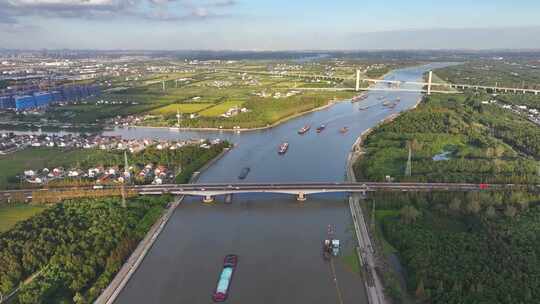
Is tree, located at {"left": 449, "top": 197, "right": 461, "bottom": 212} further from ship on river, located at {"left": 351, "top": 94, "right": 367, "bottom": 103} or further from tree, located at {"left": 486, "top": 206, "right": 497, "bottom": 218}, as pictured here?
ship on river, located at {"left": 351, "top": 94, "right": 367, "bottom": 103}

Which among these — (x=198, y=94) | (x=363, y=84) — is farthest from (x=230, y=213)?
(x=363, y=84)

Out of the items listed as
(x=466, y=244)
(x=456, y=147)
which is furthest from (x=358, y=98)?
(x=466, y=244)

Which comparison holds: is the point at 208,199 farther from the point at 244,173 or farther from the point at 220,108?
the point at 220,108

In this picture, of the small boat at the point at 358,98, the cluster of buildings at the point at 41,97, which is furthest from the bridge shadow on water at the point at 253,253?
the small boat at the point at 358,98

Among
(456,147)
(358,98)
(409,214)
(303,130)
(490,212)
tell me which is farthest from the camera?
(358,98)

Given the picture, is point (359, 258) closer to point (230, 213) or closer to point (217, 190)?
point (230, 213)

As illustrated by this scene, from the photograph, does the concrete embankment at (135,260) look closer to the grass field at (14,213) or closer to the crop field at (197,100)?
the grass field at (14,213)

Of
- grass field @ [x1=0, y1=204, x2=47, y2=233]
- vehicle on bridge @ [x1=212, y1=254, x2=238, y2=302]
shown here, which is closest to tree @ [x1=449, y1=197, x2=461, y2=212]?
vehicle on bridge @ [x1=212, y1=254, x2=238, y2=302]

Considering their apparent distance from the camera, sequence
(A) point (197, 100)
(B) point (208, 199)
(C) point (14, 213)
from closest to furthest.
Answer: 1. (C) point (14, 213)
2. (B) point (208, 199)
3. (A) point (197, 100)
